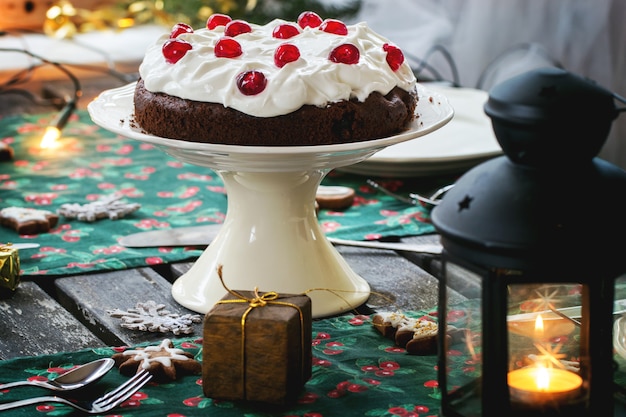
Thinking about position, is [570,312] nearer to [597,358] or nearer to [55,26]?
[597,358]

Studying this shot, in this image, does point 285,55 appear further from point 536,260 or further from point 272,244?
point 536,260

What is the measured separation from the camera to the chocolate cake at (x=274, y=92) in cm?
111

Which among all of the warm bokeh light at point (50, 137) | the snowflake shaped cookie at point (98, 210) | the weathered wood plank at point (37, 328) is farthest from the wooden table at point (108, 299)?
the warm bokeh light at point (50, 137)

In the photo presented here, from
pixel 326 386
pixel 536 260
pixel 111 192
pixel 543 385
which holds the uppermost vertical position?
pixel 536 260

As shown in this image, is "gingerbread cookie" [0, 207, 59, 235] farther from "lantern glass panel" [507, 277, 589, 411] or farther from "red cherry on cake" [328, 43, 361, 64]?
"lantern glass panel" [507, 277, 589, 411]

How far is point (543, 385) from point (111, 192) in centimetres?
111

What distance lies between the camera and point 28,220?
5.17ft

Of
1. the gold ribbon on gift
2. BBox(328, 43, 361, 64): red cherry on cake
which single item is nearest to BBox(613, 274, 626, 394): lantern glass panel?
the gold ribbon on gift

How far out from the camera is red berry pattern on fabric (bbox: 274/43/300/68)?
3.78ft

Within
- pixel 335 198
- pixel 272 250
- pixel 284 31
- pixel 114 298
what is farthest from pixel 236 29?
pixel 335 198

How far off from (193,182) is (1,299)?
614mm

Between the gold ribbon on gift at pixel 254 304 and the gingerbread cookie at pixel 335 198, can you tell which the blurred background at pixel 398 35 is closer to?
the gingerbread cookie at pixel 335 198

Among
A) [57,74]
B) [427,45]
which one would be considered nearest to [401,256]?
[427,45]

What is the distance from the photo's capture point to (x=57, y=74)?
108 inches
